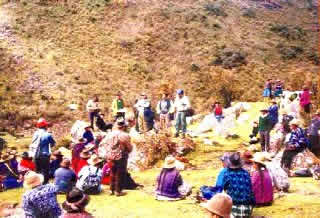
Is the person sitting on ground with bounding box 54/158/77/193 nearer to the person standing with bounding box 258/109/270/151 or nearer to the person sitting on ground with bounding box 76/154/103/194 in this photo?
the person sitting on ground with bounding box 76/154/103/194

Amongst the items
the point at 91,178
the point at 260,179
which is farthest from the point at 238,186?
the point at 91,178

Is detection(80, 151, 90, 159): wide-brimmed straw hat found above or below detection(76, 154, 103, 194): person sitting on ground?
above

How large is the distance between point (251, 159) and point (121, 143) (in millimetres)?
2876

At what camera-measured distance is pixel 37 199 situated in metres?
8.34

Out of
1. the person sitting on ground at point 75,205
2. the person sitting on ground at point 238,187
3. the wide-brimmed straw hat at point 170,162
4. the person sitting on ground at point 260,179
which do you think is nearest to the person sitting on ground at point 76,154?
the wide-brimmed straw hat at point 170,162

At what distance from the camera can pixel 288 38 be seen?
51.1 metres

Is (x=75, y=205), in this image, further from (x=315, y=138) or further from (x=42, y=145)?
(x=315, y=138)

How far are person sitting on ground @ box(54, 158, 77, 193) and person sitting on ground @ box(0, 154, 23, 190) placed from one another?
7.77 feet

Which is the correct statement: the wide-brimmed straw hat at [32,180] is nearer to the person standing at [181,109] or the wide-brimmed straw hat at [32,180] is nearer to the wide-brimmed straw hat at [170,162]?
the wide-brimmed straw hat at [170,162]

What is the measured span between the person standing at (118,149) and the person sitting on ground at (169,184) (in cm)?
92

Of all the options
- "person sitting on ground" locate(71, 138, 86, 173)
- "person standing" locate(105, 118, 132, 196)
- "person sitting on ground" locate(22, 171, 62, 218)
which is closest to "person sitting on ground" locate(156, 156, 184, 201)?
"person standing" locate(105, 118, 132, 196)

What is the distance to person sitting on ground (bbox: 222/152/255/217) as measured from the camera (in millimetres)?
8680

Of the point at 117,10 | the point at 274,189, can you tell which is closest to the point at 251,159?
the point at 274,189

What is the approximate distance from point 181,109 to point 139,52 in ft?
89.7
